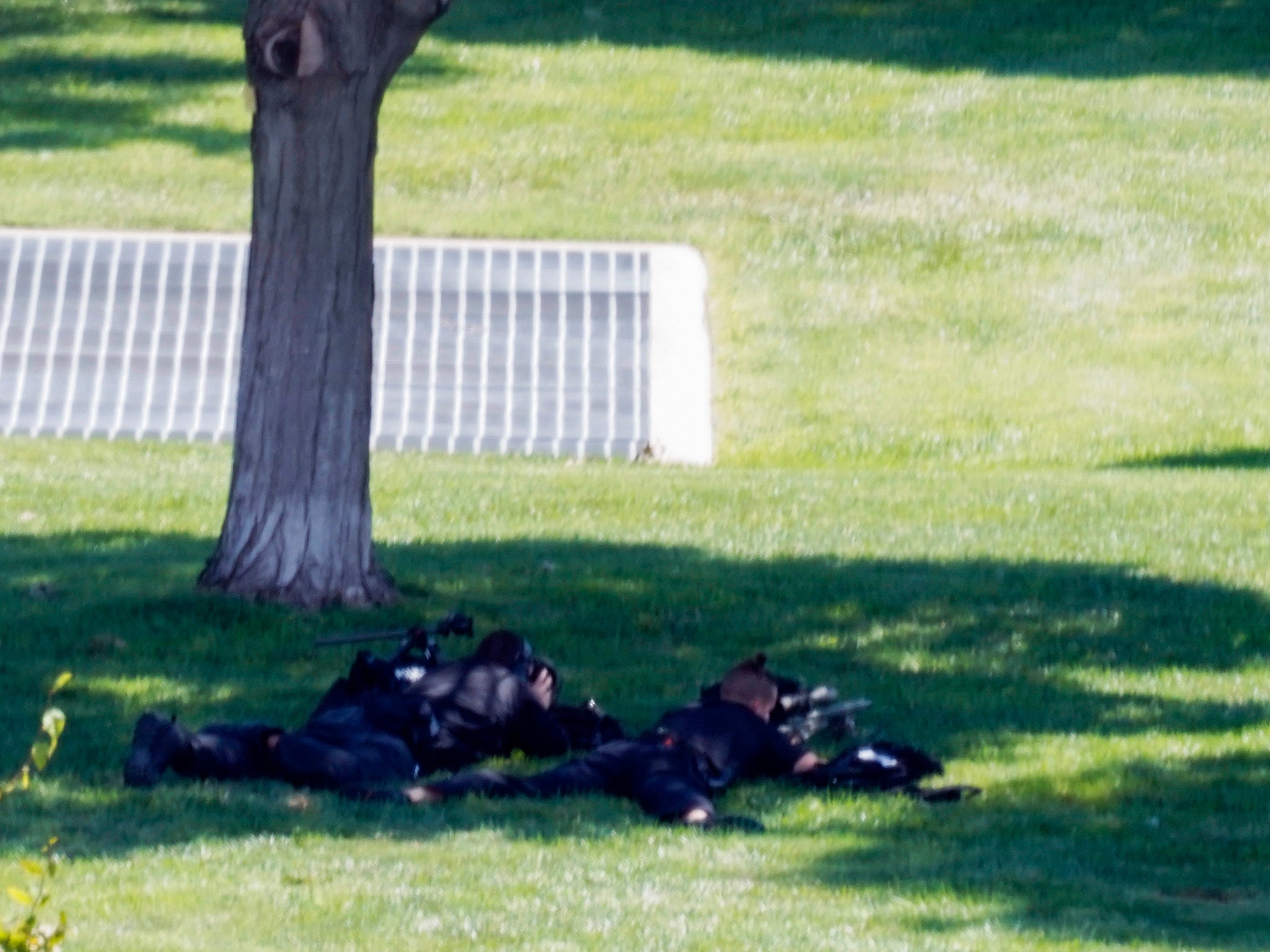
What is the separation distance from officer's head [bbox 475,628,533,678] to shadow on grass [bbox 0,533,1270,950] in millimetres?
566

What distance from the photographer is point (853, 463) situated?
49.5 feet

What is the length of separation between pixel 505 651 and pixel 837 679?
163 centimetres

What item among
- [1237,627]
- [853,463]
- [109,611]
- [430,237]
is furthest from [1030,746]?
[430,237]

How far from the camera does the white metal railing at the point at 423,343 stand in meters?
15.3

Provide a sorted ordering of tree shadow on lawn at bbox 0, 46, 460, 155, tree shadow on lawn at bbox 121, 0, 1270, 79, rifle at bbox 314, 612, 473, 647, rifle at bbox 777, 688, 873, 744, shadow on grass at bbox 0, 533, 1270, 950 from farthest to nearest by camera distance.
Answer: tree shadow on lawn at bbox 121, 0, 1270, 79 < tree shadow on lawn at bbox 0, 46, 460, 155 < rifle at bbox 314, 612, 473, 647 < rifle at bbox 777, 688, 873, 744 < shadow on grass at bbox 0, 533, 1270, 950

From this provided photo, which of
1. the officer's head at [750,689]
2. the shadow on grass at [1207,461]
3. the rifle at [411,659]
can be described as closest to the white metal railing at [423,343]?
the shadow on grass at [1207,461]

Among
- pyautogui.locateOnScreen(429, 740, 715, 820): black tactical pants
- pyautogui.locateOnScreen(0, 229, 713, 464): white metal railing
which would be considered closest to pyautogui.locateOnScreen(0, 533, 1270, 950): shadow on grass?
pyautogui.locateOnScreen(429, 740, 715, 820): black tactical pants

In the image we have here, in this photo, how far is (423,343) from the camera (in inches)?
636

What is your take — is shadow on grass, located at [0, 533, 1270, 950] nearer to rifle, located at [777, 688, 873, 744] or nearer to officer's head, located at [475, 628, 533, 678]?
rifle, located at [777, 688, 873, 744]

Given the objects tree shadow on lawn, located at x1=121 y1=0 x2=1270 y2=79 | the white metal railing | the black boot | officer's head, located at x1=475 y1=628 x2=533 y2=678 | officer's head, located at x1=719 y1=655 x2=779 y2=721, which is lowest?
the black boot

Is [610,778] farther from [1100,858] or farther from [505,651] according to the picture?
[1100,858]

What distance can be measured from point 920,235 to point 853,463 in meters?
4.55

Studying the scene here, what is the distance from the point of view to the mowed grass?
5.64 metres

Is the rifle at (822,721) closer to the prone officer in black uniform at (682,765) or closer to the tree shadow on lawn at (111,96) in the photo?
the prone officer in black uniform at (682,765)
